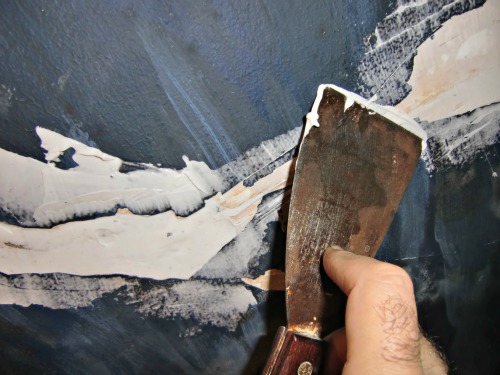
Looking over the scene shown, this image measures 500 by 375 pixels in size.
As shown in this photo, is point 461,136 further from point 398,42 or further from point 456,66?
point 398,42

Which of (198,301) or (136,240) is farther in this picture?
(198,301)

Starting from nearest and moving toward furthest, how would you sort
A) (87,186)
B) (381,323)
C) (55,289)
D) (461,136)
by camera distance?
1. (381,323)
2. (87,186)
3. (55,289)
4. (461,136)

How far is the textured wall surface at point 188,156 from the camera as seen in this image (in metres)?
0.55

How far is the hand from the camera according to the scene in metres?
0.54

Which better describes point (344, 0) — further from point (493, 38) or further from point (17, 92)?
point (17, 92)

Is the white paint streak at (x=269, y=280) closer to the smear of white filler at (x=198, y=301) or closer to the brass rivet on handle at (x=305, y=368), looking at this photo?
the smear of white filler at (x=198, y=301)

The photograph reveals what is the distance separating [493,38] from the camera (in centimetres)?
78

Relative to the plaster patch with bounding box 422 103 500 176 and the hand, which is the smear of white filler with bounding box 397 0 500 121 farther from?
the hand

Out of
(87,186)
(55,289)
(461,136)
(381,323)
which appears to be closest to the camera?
(381,323)

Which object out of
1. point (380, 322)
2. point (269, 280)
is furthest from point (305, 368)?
point (269, 280)

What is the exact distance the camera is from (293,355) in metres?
0.60

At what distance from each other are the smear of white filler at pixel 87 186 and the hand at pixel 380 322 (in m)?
0.31

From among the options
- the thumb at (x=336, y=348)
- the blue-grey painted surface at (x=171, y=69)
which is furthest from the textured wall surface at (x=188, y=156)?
the thumb at (x=336, y=348)

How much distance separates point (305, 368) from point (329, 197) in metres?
0.29
